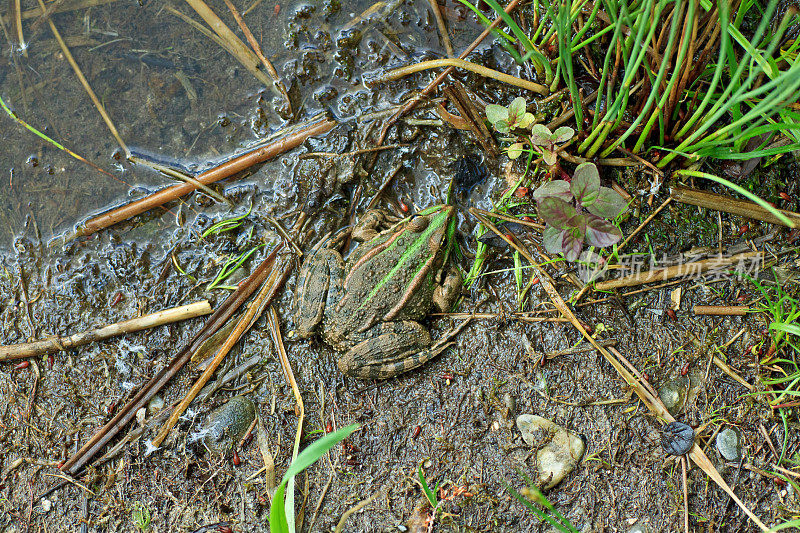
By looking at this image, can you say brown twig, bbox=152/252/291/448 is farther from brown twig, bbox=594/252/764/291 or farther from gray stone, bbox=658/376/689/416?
gray stone, bbox=658/376/689/416

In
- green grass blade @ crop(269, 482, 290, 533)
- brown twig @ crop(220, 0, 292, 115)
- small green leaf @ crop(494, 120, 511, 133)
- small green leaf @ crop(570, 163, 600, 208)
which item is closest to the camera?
green grass blade @ crop(269, 482, 290, 533)

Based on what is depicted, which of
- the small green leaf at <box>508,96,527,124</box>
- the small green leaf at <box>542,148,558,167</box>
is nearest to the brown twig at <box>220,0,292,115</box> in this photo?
the small green leaf at <box>508,96,527,124</box>

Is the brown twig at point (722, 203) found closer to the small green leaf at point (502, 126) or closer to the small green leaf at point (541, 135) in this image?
the small green leaf at point (541, 135)

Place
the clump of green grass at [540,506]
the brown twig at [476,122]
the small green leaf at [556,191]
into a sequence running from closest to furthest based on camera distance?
1. the clump of green grass at [540,506]
2. the small green leaf at [556,191]
3. the brown twig at [476,122]

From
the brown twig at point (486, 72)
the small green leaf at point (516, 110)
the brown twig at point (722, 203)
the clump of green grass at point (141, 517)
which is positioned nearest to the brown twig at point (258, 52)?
the brown twig at point (486, 72)

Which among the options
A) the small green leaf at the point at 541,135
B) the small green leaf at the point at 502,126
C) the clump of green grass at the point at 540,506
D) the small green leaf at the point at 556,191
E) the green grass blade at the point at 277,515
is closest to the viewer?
the clump of green grass at the point at 540,506

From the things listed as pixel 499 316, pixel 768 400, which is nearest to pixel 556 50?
pixel 499 316

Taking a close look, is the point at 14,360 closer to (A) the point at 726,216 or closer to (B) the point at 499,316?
(B) the point at 499,316
